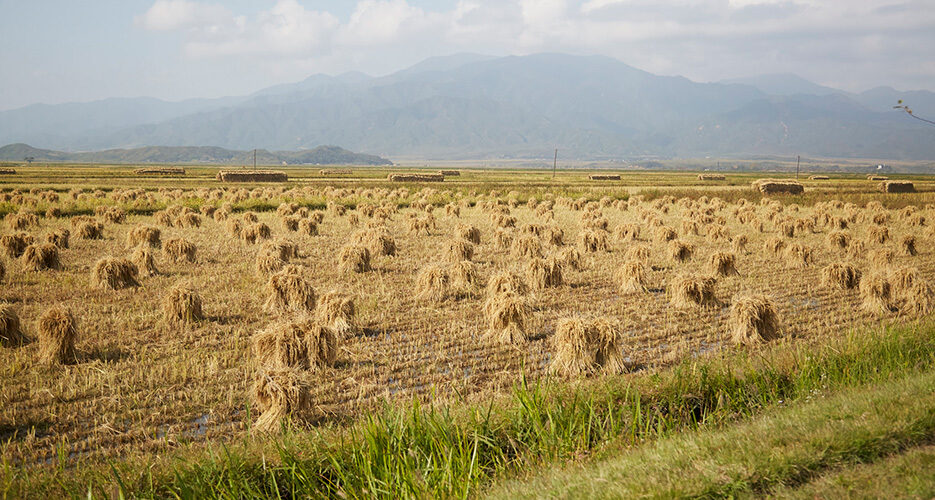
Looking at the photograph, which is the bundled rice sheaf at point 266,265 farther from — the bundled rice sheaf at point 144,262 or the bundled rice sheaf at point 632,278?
the bundled rice sheaf at point 632,278

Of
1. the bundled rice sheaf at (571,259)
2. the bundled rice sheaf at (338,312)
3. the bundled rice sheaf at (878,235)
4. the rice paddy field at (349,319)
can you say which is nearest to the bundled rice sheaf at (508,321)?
the rice paddy field at (349,319)

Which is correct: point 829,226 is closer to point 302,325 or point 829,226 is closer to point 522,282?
point 522,282

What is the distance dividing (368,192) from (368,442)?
44.4 metres

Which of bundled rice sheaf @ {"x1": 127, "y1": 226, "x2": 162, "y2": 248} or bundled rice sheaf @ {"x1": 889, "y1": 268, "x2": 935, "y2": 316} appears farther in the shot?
bundled rice sheaf @ {"x1": 127, "y1": 226, "x2": 162, "y2": 248}

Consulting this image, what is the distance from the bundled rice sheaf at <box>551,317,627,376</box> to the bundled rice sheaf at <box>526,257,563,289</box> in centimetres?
578

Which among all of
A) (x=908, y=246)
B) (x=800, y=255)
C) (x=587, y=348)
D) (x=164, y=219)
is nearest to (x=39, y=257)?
(x=164, y=219)

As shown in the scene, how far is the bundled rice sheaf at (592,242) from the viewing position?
21672 mm

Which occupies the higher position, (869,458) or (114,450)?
(869,458)

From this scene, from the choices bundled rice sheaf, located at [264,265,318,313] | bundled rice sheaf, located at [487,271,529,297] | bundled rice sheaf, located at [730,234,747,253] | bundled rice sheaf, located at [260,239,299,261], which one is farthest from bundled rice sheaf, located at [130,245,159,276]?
bundled rice sheaf, located at [730,234,747,253]

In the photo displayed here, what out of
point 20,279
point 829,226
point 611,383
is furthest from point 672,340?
point 829,226

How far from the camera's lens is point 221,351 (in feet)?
32.6

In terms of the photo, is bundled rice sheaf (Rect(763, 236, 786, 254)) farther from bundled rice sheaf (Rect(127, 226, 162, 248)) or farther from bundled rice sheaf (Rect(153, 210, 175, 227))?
bundled rice sheaf (Rect(153, 210, 175, 227))

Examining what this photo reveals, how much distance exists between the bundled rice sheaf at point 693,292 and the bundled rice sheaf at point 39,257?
1644 cm

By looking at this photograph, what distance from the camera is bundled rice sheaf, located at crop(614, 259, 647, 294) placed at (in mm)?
15023
